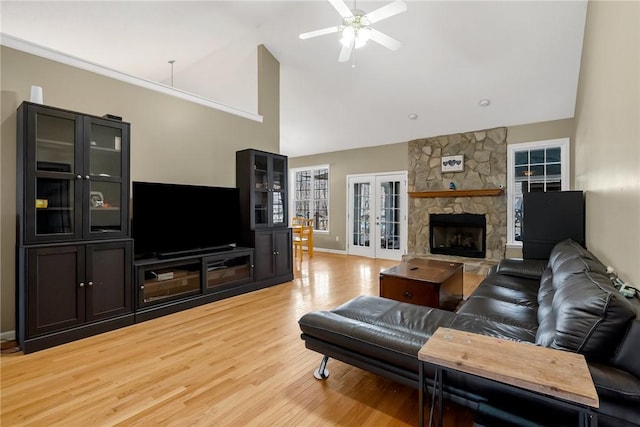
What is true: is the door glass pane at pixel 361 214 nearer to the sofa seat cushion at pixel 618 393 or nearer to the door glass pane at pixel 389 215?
the door glass pane at pixel 389 215

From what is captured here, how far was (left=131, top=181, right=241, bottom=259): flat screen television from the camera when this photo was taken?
135 inches

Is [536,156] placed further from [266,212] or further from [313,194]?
[313,194]

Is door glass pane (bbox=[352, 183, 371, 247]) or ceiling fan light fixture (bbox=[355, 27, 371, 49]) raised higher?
ceiling fan light fixture (bbox=[355, 27, 371, 49])

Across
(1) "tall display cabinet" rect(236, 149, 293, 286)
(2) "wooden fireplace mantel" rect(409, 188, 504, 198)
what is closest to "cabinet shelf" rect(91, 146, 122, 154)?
(1) "tall display cabinet" rect(236, 149, 293, 286)

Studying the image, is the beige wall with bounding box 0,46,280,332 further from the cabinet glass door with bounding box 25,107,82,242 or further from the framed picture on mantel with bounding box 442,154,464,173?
the framed picture on mantel with bounding box 442,154,464,173

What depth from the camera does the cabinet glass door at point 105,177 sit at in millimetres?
2906

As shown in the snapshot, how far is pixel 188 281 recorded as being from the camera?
3.74 meters

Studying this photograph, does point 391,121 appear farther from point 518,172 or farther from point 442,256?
point 442,256

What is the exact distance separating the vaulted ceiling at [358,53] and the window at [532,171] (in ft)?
1.67

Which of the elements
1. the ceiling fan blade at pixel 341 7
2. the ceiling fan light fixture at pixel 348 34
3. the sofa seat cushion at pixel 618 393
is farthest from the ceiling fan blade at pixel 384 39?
the sofa seat cushion at pixel 618 393

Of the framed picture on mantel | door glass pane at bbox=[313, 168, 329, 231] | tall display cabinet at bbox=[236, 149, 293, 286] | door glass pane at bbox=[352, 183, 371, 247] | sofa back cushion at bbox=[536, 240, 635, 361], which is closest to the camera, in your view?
sofa back cushion at bbox=[536, 240, 635, 361]

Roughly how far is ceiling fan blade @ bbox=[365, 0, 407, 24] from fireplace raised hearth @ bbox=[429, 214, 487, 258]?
428cm

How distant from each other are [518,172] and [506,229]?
3.45 ft

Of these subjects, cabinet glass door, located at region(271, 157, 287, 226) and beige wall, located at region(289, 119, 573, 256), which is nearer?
cabinet glass door, located at region(271, 157, 287, 226)
